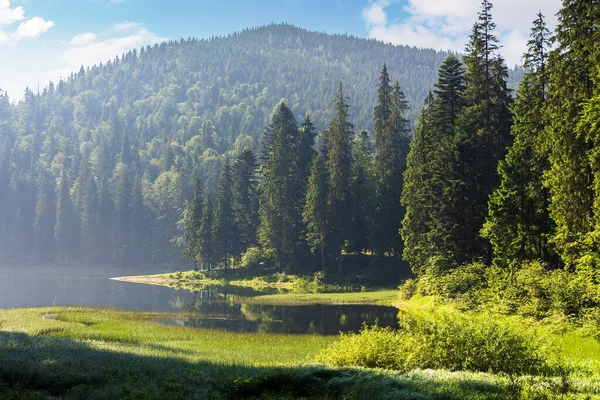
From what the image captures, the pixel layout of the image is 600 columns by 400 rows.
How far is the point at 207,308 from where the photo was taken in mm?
53219

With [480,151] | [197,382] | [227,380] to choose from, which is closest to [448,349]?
[227,380]

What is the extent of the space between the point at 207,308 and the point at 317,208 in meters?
29.9

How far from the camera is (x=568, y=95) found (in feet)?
112

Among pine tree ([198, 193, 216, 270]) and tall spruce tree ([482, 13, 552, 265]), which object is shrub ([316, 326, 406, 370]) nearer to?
tall spruce tree ([482, 13, 552, 265])

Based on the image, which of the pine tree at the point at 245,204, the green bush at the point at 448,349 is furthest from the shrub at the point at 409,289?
the pine tree at the point at 245,204

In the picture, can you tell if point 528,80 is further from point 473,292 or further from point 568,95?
point 473,292

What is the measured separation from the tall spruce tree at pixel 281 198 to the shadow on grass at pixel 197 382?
218 ft

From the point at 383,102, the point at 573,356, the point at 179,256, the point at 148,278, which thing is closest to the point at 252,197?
the point at 148,278

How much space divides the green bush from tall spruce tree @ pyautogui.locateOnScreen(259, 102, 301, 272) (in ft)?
208

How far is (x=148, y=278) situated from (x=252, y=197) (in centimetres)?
2401

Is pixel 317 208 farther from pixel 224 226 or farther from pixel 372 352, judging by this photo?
pixel 372 352

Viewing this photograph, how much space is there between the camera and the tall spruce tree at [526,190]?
4006 centimetres

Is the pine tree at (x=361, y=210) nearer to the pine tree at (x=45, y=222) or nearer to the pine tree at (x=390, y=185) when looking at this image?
the pine tree at (x=390, y=185)

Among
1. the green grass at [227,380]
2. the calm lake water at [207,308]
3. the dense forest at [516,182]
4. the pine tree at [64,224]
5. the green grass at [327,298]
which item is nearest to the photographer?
the green grass at [227,380]
